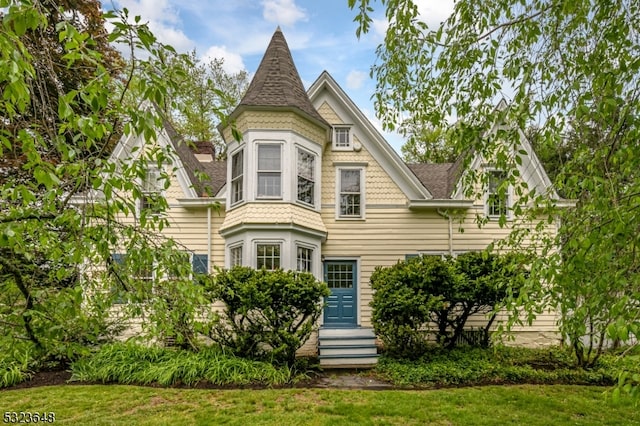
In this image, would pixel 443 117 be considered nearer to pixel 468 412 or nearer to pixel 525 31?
pixel 525 31

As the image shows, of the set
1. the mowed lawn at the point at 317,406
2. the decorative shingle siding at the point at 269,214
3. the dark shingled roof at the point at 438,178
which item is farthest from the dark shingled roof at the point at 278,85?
the mowed lawn at the point at 317,406

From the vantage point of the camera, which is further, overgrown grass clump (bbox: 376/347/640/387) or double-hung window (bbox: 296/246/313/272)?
double-hung window (bbox: 296/246/313/272)

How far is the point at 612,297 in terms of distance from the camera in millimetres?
2783

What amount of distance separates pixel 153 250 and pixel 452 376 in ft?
22.4

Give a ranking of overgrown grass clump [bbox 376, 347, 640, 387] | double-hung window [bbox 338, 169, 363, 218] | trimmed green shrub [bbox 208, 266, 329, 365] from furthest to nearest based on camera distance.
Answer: double-hung window [bbox 338, 169, 363, 218]
trimmed green shrub [bbox 208, 266, 329, 365]
overgrown grass clump [bbox 376, 347, 640, 387]

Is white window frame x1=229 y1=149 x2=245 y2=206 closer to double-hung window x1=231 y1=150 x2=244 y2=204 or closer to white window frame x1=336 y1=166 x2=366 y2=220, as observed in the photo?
double-hung window x1=231 y1=150 x2=244 y2=204

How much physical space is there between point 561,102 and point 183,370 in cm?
724

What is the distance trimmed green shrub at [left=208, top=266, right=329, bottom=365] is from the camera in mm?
7605

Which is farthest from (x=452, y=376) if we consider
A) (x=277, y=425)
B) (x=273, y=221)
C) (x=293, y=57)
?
(x=293, y=57)

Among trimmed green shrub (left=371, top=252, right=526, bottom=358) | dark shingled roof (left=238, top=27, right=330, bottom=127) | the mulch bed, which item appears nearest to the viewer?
the mulch bed

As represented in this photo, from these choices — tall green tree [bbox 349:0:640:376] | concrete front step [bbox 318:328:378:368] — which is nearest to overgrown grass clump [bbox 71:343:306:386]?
Answer: concrete front step [bbox 318:328:378:368]

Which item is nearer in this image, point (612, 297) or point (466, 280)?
point (612, 297)

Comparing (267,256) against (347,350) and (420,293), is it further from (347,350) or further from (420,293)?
(420,293)

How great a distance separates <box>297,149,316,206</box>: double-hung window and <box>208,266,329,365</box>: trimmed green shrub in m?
2.68
